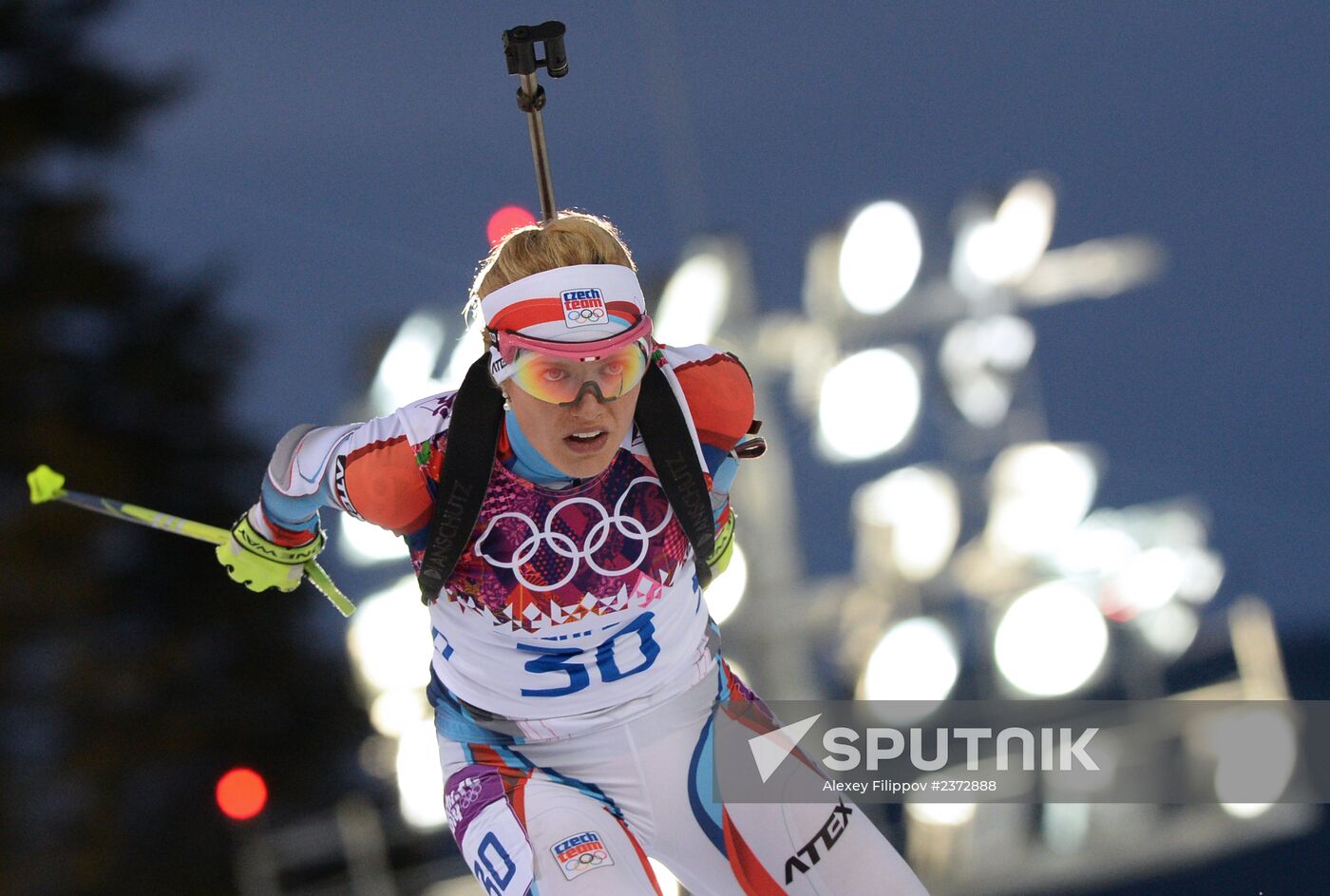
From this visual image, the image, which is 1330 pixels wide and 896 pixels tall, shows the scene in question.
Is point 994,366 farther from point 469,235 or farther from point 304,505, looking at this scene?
point 469,235

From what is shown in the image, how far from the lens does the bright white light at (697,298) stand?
6.53 metres

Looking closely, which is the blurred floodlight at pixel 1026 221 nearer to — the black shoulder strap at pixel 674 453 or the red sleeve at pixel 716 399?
A: the red sleeve at pixel 716 399

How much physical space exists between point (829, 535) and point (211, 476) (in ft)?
14.6

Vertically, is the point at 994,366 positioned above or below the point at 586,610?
below

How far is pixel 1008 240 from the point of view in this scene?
7.00m

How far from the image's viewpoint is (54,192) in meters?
11.6

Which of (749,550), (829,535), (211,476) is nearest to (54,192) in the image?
(211,476)

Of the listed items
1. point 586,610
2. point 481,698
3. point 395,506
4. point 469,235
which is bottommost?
point 469,235

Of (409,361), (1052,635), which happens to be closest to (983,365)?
(1052,635)

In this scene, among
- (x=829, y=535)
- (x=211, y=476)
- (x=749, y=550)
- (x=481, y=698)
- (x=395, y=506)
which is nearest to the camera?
(x=395, y=506)

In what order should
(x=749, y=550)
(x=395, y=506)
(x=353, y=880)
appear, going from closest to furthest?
1. (x=395, y=506)
2. (x=749, y=550)
3. (x=353, y=880)

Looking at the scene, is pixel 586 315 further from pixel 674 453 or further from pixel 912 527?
pixel 912 527

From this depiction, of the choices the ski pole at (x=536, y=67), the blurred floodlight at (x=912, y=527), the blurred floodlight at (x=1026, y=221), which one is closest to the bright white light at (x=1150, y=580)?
the blurred floodlight at (x=912, y=527)

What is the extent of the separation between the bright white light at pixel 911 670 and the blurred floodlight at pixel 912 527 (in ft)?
0.97
